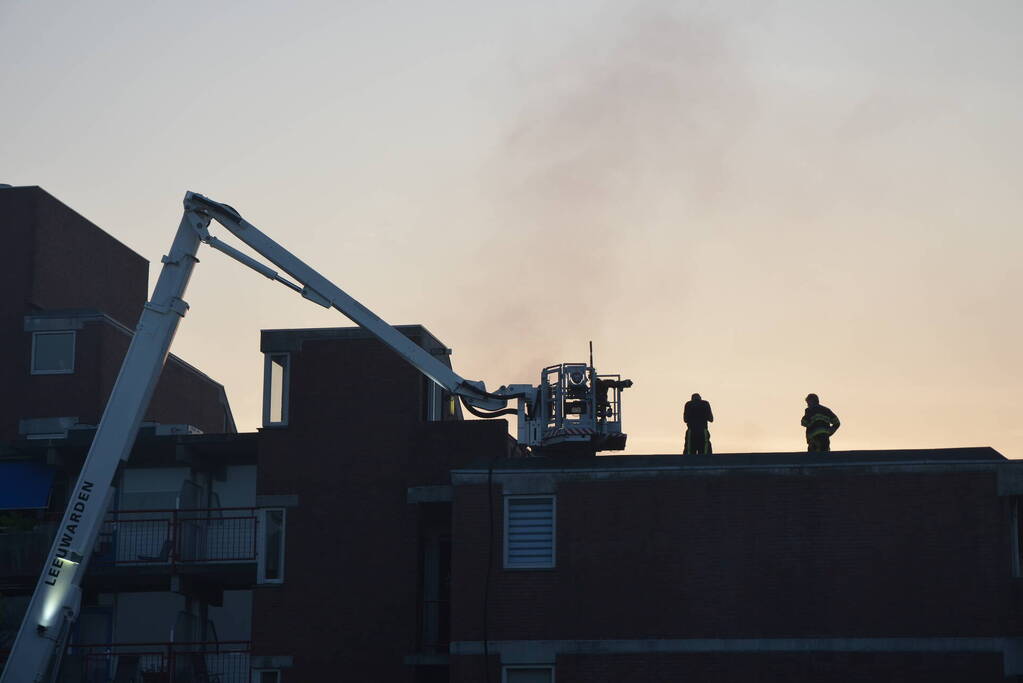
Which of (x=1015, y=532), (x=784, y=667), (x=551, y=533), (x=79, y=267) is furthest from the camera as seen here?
(x=79, y=267)

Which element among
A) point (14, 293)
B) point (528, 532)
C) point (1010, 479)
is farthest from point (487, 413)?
point (14, 293)

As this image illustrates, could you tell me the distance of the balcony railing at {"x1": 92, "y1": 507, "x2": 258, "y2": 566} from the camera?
130ft

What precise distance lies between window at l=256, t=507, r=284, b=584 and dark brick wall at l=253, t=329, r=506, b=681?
238 mm

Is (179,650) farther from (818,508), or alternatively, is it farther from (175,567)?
(818,508)

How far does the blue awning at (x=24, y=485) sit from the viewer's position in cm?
4259

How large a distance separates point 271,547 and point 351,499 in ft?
7.10

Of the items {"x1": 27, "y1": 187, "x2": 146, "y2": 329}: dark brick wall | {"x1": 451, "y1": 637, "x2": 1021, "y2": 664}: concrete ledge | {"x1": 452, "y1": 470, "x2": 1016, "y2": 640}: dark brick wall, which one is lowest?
{"x1": 451, "y1": 637, "x2": 1021, "y2": 664}: concrete ledge

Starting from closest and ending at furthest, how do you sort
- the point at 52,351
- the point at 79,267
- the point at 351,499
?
the point at 351,499, the point at 52,351, the point at 79,267

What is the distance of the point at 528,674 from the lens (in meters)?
33.0

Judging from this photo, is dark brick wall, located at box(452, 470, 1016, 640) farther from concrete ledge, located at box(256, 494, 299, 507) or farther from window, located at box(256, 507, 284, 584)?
window, located at box(256, 507, 284, 584)

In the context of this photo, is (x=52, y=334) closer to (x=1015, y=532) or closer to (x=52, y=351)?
(x=52, y=351)

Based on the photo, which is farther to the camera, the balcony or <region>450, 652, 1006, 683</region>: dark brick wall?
the balcony

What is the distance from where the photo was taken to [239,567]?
3903cm

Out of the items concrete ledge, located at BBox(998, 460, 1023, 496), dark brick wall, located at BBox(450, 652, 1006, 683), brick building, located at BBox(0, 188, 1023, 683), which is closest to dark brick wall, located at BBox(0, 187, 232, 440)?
brick building, located at BBox(0, 188, 1023, 683)
